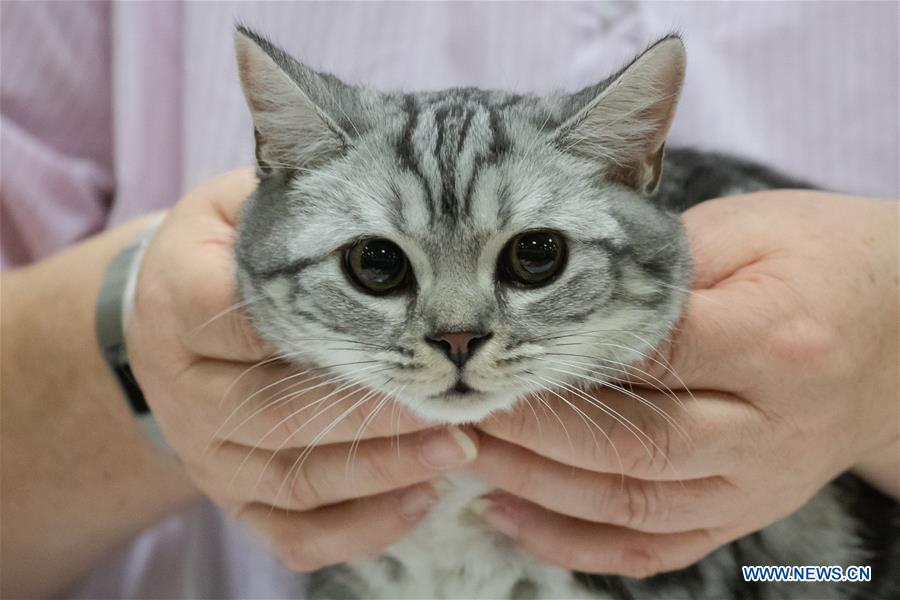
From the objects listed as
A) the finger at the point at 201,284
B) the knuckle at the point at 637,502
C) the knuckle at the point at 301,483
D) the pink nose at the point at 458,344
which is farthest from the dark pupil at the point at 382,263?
the knuckle at the point at 637,502

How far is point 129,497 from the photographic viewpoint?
5.16 feet

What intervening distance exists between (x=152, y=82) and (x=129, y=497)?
37.3 inches

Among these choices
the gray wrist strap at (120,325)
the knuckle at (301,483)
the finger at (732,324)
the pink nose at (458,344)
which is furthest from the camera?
the gray wrist strap at (120,325)

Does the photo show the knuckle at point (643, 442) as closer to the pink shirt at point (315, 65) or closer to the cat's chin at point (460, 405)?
the cat's chin at point (460, 405)

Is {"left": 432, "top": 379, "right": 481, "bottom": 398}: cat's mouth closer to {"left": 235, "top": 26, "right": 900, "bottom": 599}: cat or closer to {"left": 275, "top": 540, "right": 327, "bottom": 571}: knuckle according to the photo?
{"left": 235, "top": 26, "right": 900, "bottom": 599}: cat

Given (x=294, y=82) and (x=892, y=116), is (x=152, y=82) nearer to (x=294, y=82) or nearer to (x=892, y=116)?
(x=294, y=82)

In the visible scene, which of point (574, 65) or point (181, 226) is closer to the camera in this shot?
point (181, 226)

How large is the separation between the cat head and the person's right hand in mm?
63

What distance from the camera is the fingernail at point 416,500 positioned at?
122 centimetres

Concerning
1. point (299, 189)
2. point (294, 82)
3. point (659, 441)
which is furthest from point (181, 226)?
point (659, 441)

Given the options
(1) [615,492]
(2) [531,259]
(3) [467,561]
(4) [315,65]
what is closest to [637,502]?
(1) [615,492]

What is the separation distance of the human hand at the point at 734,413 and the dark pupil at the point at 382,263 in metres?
0.27

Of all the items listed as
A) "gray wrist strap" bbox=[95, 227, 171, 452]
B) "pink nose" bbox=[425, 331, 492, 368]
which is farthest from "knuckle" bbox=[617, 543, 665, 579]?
"gray wrist strap" bbox=[95, 227, 171, 452]

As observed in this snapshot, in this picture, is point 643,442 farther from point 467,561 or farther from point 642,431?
point 467,561
